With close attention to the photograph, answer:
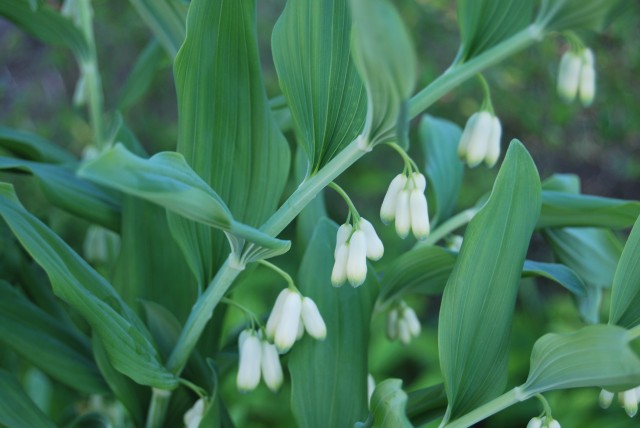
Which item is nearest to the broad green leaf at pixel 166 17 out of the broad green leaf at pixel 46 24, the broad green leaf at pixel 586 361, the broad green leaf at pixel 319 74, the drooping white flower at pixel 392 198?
the broad green leaf at pixel 46 24

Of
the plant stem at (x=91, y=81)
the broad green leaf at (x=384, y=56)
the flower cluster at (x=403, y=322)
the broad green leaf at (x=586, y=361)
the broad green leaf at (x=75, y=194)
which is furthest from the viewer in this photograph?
the plant stem at (x=91, y=81)

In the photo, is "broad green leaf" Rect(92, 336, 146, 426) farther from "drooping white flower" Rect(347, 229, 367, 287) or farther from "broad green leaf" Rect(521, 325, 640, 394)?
"broad green leaf" Rect(521, 325, 640, 394)

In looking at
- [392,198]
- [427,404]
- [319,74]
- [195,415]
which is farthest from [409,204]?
[195,415]

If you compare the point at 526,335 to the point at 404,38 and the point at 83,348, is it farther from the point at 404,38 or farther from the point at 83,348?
the point at 404,38

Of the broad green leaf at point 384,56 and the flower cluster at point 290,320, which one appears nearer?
the broad green leaf at point 384,56

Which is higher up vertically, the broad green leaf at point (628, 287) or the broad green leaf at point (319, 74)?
the broad green leaf at point (319, 74)

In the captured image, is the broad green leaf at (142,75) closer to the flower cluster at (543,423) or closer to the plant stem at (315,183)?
the plant stem at (315,183)

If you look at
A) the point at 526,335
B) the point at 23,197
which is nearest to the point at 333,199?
the point at 526,335

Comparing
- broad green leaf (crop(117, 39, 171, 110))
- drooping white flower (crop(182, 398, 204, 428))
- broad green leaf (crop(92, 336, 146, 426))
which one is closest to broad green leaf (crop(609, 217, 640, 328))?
drooping white flower (crop(182, 398, 204, 428))
